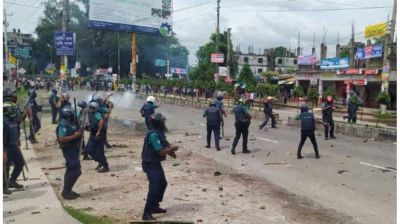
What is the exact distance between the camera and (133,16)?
45.7 metres

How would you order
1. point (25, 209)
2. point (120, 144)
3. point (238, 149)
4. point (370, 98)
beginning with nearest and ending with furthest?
point (25, 209) < point (238, 149) < point (120, 144) < point (370, 98)

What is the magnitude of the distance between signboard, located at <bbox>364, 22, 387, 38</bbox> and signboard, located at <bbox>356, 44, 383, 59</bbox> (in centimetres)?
98

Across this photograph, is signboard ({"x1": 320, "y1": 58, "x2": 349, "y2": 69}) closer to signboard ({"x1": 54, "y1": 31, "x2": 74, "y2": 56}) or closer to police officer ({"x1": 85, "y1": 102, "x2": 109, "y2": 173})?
signboard ({"x1": 54, "y1": 31, "x2": 74, "y2": 56})

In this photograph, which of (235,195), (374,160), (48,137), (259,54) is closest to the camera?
(235,195)

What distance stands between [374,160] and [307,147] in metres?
2.59

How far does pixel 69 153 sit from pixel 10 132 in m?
1.25

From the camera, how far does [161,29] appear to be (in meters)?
48.4

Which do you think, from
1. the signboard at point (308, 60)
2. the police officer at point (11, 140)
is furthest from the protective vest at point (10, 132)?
the signboard at point (308, 60)

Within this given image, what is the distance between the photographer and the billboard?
43719mm

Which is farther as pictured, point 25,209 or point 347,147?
point 347,147

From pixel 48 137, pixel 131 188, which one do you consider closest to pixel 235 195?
pixel 131 188

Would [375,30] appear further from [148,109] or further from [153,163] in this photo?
[153,163]

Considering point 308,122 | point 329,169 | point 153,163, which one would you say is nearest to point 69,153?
point 153,163

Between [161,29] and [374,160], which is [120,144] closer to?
[374,160]
